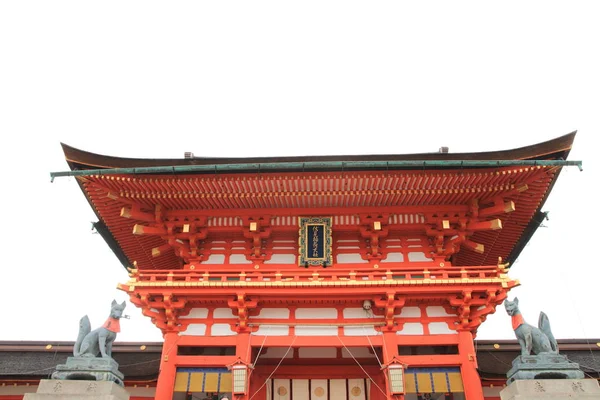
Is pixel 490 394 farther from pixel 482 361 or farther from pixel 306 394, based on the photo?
pixel 306 394

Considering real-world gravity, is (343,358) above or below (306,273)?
below

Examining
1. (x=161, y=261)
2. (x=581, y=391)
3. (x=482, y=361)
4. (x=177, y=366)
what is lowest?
(x=581, y=391)

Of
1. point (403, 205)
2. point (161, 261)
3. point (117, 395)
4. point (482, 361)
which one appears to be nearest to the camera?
point (117, 395)

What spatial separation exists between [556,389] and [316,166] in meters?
6.94

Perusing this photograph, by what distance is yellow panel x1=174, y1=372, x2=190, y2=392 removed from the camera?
1115cm

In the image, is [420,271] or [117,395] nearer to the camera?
[117,395]

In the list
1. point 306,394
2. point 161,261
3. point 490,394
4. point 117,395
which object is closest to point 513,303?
point 490,394

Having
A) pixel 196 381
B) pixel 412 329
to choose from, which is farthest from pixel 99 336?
pixel 412 329

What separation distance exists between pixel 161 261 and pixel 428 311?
8.30 meters

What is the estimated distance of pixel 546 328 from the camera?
422 inches

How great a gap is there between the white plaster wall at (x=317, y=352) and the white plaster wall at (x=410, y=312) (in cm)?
241

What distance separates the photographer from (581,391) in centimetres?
954

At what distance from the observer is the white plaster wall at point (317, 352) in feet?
43.0

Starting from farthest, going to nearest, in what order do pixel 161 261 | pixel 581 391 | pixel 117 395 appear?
pixel 161 261, pixel 117 395, pixel 581 391
